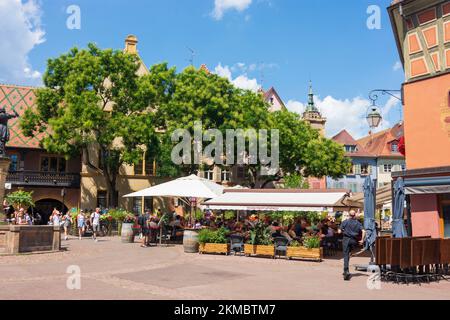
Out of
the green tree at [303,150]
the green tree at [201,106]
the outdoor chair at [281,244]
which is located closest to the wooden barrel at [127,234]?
the outdoor chair at [281,244]

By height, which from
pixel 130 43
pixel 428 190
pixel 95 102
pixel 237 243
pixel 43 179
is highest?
pixel 130 43

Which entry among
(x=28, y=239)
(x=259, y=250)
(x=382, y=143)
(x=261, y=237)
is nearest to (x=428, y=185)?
(x=261, y=237)

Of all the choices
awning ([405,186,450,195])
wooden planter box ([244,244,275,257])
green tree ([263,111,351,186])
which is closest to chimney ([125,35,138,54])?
green tree ([263,111,351,186])

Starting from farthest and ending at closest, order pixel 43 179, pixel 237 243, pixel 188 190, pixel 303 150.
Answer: pixel 303 150 < pixel 43 179 < pixel 188 190 < pixel 237 243

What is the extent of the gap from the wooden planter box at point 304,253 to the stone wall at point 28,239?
8837 millimetres

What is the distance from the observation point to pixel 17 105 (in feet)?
123

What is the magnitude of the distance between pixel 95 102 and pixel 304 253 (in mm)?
20203

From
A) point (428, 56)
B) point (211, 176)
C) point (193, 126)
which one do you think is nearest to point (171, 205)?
point (211, 176)

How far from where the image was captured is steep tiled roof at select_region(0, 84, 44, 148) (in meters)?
35.9

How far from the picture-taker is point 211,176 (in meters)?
44.2

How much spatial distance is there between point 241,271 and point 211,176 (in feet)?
104

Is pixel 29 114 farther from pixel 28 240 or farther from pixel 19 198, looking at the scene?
pixel 28 240

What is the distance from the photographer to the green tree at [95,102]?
30594 millimetres

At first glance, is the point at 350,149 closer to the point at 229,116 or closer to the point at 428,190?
the point at 229,116
